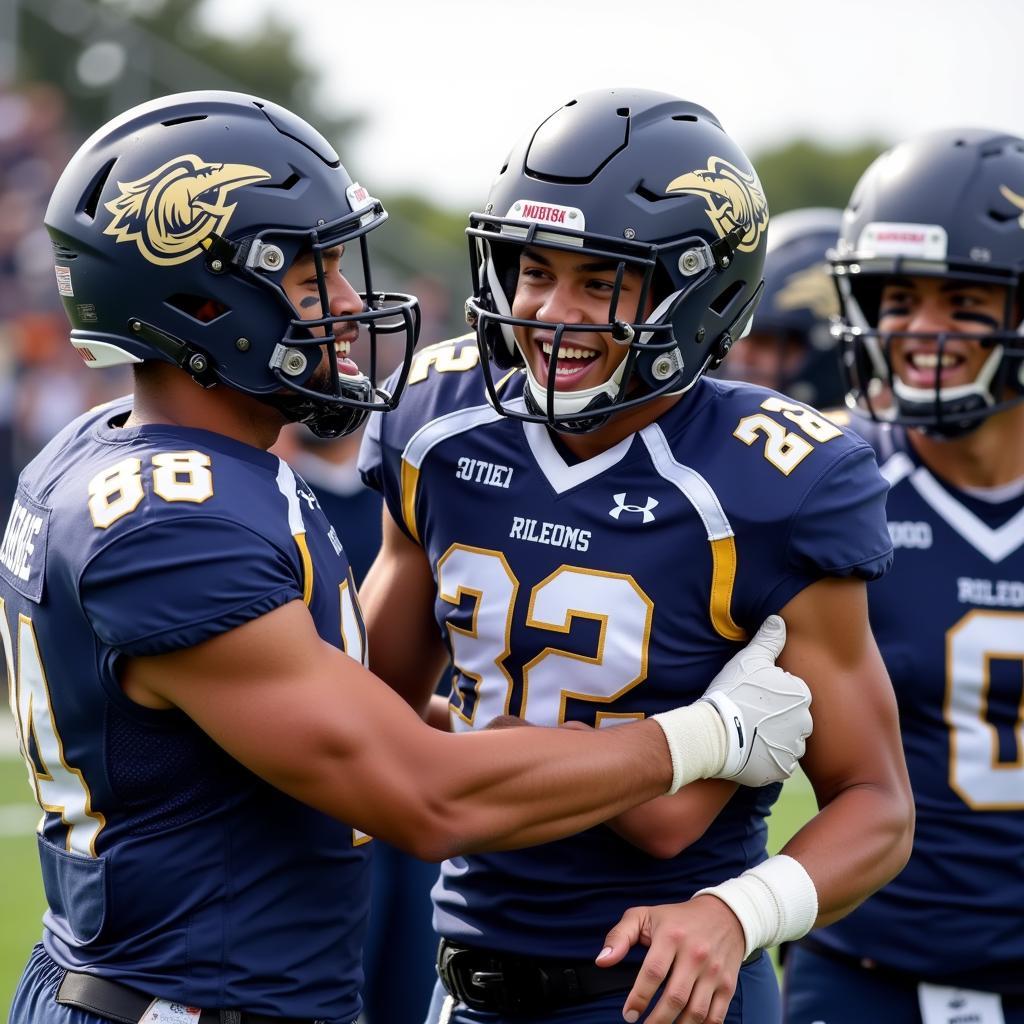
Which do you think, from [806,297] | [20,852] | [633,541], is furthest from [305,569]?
[20,852]

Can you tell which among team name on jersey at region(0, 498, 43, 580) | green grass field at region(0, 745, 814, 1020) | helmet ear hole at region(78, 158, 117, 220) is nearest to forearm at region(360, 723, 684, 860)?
team name on jersey at region(0, 498, 43, 580)

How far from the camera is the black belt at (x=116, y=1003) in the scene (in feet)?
8.10

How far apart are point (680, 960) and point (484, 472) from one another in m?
0.95

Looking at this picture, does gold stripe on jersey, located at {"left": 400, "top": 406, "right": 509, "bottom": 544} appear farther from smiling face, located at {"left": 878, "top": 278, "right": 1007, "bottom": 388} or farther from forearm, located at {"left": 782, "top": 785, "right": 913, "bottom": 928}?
smiling face, located at {"left": 878, "top": 278, "right": 1007, "bottom": 388}

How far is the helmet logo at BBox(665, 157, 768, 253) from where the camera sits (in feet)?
9.11

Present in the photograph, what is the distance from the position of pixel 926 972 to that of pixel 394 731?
1.47 m

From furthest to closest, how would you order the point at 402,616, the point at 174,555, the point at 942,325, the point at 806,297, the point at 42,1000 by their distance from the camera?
1. the point at 806,297
2. the point at 942,325
3. the point at 402,616
4. the point at 42,1000
5. the point at 174,555

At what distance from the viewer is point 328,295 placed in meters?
2.71

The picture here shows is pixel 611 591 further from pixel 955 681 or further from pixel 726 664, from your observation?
pixel 955 681

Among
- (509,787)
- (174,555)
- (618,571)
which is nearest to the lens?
(174,555)

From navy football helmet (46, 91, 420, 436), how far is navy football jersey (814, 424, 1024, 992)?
1.33 meters

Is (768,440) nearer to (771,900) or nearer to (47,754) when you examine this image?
(771,900)

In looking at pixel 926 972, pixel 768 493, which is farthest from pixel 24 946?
pixel 768 493

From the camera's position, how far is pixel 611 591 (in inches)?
106
